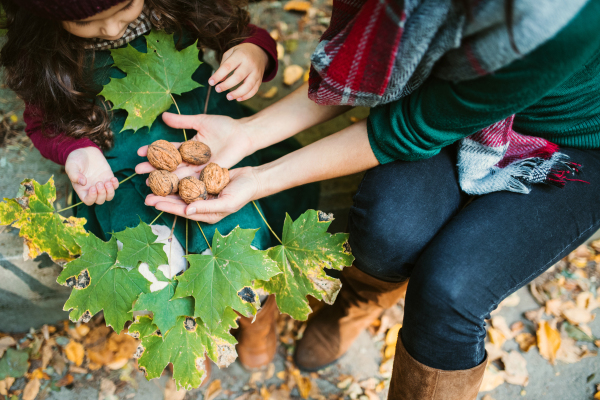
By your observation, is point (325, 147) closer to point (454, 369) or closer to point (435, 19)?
point (435, 19)

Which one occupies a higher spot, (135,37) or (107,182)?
(135,37)

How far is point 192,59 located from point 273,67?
0.35 m

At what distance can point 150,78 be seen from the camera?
143 cm

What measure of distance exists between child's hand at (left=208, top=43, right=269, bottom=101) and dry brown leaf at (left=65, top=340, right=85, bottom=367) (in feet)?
4.75

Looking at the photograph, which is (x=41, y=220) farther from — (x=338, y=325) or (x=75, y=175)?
(x=338, y=325)

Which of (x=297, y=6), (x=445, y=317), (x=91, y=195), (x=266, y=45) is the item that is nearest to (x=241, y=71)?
(x=266, y=45)

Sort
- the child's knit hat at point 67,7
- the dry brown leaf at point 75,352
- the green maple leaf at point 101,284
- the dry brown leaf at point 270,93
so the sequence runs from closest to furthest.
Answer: the child's knit hat at point 67,7 < the green maple leaf at point 101,284 < the dry brown leaf at point 75,352 < the dry brown leaf at point 270,93

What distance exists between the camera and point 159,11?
136 cm

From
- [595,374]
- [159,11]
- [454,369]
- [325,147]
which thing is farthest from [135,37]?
[595,374]

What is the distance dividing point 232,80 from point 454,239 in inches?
36.4

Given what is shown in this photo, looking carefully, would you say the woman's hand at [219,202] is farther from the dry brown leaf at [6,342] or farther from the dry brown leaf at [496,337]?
the dry brown leaf at [496,337]

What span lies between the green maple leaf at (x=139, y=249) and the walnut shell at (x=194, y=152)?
33 centimetres

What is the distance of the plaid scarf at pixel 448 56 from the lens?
0.83 m

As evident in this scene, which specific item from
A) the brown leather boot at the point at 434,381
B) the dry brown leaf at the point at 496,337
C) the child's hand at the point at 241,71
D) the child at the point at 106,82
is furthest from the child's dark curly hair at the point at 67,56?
the dry brown leaf at the point at 496,337
